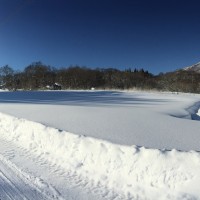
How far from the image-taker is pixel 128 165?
191 inches

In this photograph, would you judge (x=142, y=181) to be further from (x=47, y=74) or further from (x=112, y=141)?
(x=47, y=74)

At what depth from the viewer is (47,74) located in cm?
7481

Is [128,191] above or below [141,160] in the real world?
below

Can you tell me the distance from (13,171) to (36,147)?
5.32 feet

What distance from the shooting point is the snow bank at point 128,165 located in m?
4.13

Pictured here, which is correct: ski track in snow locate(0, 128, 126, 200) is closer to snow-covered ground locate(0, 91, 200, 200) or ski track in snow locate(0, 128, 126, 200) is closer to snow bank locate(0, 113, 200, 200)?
snow-covered ground locate(0, 91, 200, 200)

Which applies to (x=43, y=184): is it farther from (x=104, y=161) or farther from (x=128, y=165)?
(x=128, y=165)

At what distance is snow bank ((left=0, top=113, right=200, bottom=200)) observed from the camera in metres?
4.13

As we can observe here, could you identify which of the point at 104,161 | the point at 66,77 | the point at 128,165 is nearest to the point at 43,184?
the point at 104,161

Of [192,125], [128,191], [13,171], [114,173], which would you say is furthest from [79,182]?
[192,125]

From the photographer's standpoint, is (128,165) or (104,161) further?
(104,161)

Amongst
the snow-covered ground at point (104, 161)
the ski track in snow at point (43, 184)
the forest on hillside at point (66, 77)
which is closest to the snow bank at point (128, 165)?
the snow-covered ground at point (104, 161)

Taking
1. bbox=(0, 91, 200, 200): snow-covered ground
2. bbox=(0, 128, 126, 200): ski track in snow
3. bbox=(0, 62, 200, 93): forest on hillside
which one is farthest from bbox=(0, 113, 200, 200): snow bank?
bbox=(0, 62, 200, 93): forest on hillside

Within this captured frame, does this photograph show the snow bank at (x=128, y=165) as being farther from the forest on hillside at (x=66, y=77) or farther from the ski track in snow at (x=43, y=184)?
the forest on hillside at (x=66, y=77)
